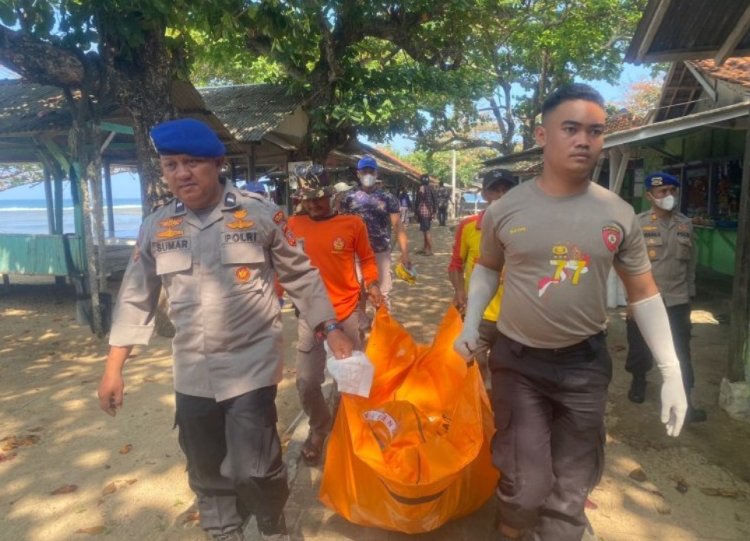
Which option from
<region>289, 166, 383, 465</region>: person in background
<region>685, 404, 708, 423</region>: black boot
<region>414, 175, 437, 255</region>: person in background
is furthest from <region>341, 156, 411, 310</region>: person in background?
<region>414, 175, 437, 255</region>: person in background

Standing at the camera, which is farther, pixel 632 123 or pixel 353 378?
pixel 632 123

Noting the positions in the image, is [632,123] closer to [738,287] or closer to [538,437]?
[738,287]

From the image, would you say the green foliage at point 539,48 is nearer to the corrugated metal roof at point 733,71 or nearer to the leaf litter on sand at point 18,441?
the corrugated metal roof at point 733,71

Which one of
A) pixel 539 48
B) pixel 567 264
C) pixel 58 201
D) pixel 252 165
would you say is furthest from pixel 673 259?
pixel 539 48

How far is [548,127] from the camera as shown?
7.25ft

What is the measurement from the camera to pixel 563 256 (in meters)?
2.11

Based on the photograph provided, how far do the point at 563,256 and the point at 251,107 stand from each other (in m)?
11.7

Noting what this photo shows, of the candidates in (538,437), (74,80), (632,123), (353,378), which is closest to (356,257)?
(353,378)

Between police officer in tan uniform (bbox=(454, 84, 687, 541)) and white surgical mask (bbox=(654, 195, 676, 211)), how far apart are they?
2.35m

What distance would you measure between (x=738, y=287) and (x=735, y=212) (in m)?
5.68

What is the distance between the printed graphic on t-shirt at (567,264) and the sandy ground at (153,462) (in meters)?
1.50

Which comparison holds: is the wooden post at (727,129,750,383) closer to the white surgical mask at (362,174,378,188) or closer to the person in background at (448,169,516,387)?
the person in background at (448,169,516,387)

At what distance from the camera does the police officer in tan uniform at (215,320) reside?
230cm

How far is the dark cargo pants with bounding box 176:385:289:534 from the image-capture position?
2338mm
